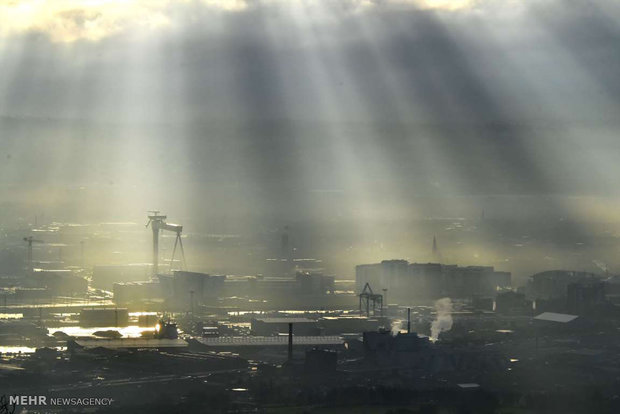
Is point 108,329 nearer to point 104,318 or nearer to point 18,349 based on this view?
point 104,318

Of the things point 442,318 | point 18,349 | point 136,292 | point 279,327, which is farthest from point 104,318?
point 442,318

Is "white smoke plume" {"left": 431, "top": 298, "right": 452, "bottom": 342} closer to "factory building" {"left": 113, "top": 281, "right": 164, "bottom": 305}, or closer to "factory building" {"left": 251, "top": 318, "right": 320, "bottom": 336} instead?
"factory building" {"left": 251, "top": 318, "right": 320, "bottom": 336}

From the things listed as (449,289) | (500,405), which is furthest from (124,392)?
(449,289)

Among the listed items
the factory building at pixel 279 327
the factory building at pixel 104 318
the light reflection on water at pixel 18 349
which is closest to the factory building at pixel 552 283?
the factory building at pixel 279 327

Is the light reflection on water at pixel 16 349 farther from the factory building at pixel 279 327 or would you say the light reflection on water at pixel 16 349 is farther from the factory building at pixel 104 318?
the factory building at pixel 279 327

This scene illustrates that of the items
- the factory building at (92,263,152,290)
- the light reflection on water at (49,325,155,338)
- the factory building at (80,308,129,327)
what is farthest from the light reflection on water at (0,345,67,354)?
the factory building at (92,263,152,290)

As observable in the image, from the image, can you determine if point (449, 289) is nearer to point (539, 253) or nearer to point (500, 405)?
point (539, 253)
